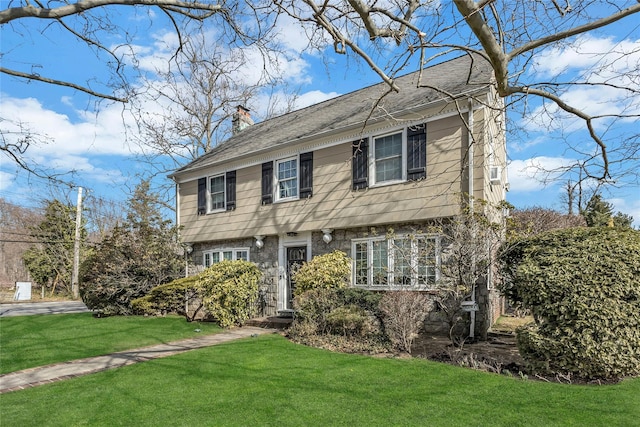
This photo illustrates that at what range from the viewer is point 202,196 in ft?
47.0

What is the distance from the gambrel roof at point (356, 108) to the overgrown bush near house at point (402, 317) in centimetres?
371

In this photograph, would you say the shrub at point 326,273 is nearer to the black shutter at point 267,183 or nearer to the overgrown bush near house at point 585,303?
the black shutter at point 267,183

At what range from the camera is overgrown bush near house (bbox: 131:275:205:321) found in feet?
40.8

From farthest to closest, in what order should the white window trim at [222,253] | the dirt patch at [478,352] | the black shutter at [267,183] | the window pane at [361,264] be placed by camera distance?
the white window trim at [222,253] → the black shutter at [267,183] → the window pane at [361,264] → the dirt patch at [478,352]

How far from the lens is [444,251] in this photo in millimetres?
8055

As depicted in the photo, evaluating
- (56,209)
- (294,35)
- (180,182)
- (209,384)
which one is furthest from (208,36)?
(56,209)

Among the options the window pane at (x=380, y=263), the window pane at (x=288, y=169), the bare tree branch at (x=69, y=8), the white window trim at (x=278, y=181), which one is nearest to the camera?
the bare tree branch at (x=69, y=8)

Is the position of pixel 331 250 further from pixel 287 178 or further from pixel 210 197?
pixel 210 197

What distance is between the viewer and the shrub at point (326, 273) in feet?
30.5

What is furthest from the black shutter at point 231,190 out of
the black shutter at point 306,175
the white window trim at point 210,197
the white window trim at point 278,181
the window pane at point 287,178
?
the black shutter at point 306,175

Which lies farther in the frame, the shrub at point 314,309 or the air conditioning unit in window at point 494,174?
the air conditioning unit in window at point 494,174

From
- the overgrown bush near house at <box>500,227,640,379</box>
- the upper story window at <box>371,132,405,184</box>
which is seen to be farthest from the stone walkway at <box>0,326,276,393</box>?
the overgrown bush near house at <box>500,227,640,379</box>

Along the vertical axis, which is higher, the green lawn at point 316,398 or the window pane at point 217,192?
the window pane at point 217,192

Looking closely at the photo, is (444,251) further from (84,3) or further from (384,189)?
(84,3)
